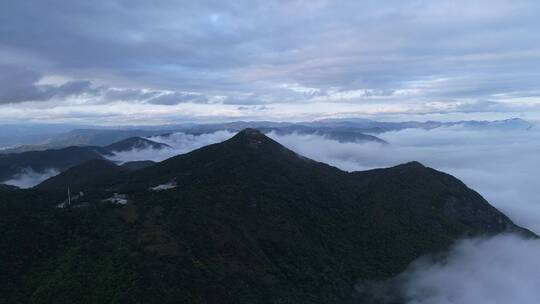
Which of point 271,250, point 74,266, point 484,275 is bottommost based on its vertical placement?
point 484,275

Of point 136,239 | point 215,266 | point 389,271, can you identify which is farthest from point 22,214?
point 389,271

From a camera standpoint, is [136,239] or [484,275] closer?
[136,239]

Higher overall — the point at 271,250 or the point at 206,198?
the point at 206,198

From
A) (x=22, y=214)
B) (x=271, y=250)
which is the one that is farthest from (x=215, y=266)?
(x=22, y=214)

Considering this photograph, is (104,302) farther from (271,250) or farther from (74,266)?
(271,250)

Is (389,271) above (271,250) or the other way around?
the other way around

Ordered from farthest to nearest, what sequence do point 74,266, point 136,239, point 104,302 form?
1. point 136,239
2. point 74,266
3. point 104,302

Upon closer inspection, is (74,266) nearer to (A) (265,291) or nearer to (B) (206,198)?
(A) (265,291)

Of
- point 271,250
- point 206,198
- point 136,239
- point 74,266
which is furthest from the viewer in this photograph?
point 206,198

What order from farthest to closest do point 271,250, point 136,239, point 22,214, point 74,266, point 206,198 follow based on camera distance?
point 206,198 → point 271,250 → point 22,214 → point 136,239 → point 74,266
